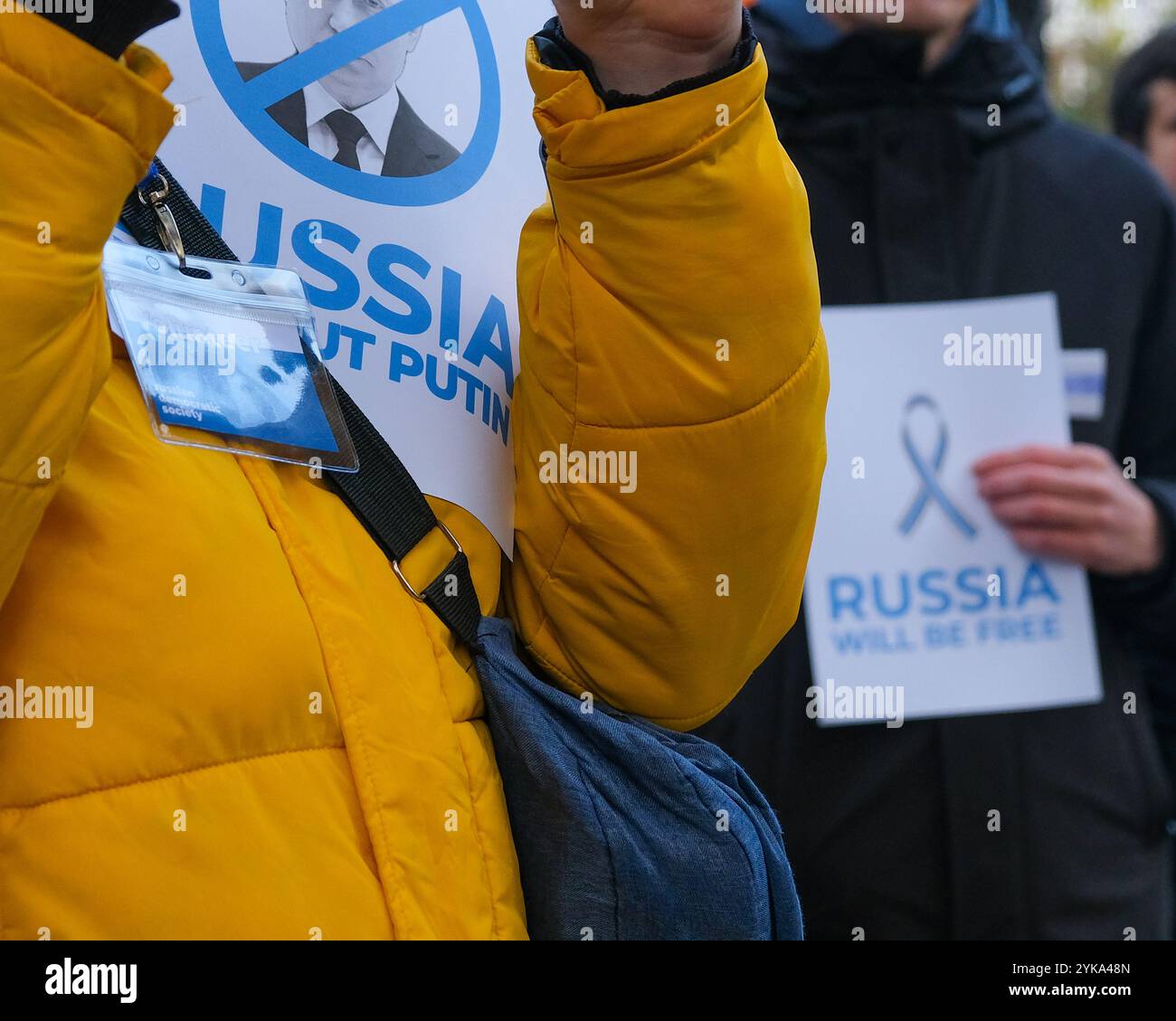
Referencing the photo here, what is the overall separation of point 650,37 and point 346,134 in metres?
0.27

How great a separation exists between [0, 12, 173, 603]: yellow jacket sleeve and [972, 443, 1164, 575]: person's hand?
50.0 inches

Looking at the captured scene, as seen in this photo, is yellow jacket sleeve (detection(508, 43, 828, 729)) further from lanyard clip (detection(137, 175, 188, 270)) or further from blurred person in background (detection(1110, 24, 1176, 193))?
blurred person in background (detection(1110, 24, 1176, 193))

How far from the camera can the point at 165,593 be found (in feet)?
2.68

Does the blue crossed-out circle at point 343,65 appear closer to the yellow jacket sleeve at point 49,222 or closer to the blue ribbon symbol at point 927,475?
the yellow jacket sleeve at point 49,222

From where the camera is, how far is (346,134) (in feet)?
3.59

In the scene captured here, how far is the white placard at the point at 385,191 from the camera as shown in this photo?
1039 mm

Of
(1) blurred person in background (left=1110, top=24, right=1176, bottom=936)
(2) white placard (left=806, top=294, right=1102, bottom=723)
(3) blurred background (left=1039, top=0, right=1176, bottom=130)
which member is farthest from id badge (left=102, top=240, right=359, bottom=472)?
(3) blurred background (left=1039, top=0, right=1176, bottom=130)

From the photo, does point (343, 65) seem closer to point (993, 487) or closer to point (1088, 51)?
point (993, 487)
